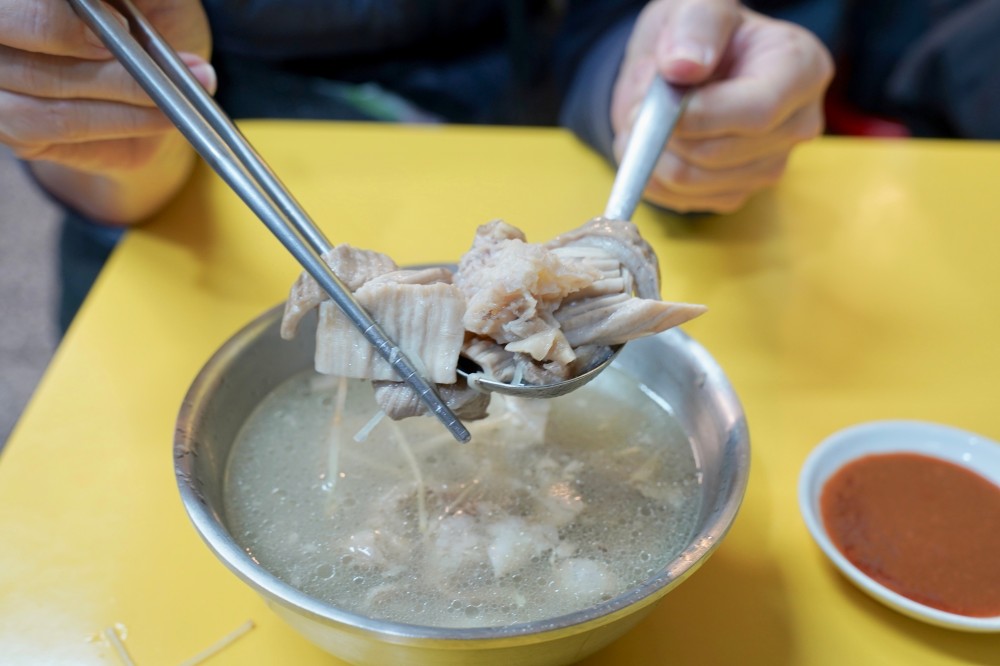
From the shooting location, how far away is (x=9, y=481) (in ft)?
3.56

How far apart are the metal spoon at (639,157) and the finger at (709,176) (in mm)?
142

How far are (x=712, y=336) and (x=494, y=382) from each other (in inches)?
23.7

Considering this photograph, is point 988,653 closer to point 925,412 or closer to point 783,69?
point 925,412

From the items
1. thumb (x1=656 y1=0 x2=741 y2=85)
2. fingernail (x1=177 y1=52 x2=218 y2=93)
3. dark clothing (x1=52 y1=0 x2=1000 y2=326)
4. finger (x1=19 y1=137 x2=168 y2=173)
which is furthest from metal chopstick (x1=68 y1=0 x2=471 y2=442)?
dark clothing (x1=52 y1=0 x2=1000 y2=326)

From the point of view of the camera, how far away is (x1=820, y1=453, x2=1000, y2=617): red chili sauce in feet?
3.14

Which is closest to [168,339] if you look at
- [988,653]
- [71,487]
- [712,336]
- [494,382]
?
[71,487]

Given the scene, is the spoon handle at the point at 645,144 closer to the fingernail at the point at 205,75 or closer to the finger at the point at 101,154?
the fingernail at the point at 205,75

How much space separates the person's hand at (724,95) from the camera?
4.35 ft

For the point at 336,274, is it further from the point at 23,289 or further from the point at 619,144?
the point at 23,289

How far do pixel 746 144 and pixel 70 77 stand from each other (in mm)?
1040

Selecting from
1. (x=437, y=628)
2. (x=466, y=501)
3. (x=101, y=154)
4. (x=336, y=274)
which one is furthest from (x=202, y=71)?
(x=437, y=628)

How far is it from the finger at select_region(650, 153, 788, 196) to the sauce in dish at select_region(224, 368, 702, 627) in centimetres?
44

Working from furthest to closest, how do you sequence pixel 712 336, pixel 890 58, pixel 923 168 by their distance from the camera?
pixel 890 58 → pixel 923 168 → pixel 712 336

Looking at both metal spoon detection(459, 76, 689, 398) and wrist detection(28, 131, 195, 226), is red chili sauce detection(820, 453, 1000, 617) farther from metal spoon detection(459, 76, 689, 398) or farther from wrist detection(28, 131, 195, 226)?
wrist detection(28, 131, 195, 226)
